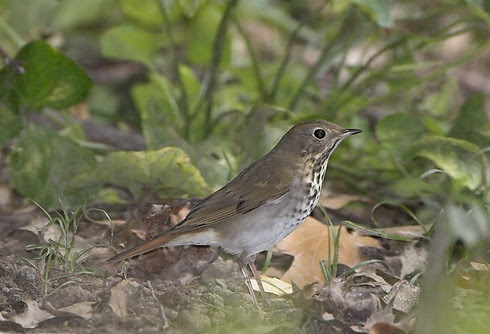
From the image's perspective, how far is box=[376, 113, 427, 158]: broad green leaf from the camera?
5793 millimetres

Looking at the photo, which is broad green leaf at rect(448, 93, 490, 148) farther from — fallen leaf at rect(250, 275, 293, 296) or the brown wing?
fallen leaf at rect(250, 275, 293, 296)

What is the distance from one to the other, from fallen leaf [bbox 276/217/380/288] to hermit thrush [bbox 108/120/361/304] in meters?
0.26

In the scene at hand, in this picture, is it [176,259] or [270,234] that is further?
[176,259]

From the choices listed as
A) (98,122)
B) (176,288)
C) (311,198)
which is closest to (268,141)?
(311,198)

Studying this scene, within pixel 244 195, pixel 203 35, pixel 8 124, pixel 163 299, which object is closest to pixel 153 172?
pixel 244 195

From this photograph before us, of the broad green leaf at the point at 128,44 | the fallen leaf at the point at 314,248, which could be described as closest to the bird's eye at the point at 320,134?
the fallen leaf at the point at 314,248

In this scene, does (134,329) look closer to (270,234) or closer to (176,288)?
(176,288)

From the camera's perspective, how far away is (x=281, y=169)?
475 cm

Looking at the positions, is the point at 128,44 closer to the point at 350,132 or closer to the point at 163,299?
the point at 350,132

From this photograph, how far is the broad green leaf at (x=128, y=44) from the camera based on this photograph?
20.8 feet

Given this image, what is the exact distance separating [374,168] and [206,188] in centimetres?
135

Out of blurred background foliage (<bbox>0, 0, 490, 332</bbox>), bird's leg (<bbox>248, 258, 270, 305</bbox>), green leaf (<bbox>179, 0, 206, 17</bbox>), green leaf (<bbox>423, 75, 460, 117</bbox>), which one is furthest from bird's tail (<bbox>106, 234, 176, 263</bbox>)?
green leaf (<bbox>423, 75, 460, 117</bbox>)

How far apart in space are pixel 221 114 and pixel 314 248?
4.30 ft

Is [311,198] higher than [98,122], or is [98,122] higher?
[311,198]
